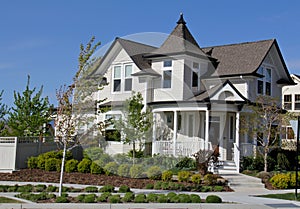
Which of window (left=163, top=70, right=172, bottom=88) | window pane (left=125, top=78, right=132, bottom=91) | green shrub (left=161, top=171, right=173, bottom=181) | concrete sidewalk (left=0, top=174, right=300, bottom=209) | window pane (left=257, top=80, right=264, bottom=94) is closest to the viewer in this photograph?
concrete sidewalk (left=0, top=174, right=300, bottom=209)

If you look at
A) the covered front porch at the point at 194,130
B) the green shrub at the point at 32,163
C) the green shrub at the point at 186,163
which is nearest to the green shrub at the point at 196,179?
the green shrub at the point at 186,163

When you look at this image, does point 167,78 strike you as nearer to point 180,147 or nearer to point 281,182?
point 180,147

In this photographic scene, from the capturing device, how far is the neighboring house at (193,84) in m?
23.1

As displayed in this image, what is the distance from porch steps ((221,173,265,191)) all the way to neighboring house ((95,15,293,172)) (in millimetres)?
2340

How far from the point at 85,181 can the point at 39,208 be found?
6860mm

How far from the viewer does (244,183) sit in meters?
18.6

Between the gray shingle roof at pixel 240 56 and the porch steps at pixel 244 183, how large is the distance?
748 centimetres

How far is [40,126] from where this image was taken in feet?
91.8

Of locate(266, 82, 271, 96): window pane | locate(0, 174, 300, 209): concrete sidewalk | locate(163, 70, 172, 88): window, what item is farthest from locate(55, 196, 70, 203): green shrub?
locate(266, 82, 271, 96): window pane

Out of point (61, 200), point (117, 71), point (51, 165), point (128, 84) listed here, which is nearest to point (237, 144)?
point (128, 84)

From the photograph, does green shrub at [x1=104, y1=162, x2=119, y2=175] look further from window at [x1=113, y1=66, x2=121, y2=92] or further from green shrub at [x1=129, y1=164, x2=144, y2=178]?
window at [x1=113, y1=66, x2=121, y2=92]

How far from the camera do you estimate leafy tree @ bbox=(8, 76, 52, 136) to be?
2667 centimetres

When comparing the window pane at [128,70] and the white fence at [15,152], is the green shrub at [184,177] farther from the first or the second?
the window pane at [128,70]

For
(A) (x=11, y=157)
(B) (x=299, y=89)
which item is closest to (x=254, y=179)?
(A) (x=11, y=157)
